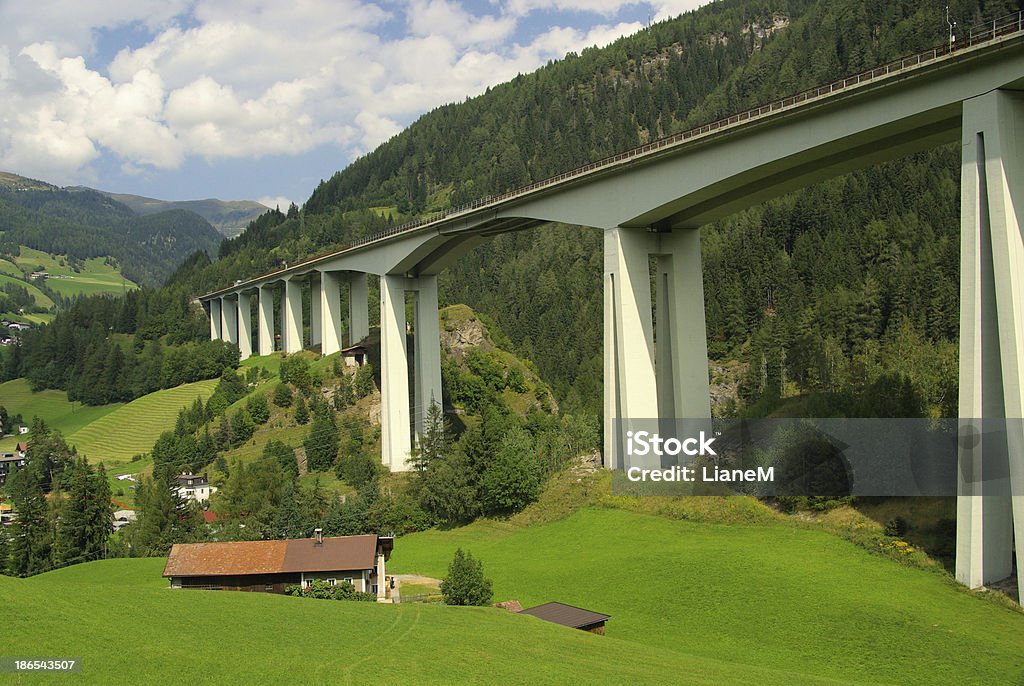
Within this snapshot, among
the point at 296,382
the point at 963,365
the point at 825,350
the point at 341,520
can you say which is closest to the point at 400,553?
the point at 341,520

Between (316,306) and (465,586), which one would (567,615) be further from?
(316,306)

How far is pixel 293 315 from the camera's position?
3381 inches

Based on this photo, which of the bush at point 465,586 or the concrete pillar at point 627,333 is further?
the concrete pillar at point 627,333

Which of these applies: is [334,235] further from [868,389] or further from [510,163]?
[868,389]

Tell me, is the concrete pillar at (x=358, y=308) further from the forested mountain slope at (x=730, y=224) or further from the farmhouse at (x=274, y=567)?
the farmhouse at (x=274, y=567)

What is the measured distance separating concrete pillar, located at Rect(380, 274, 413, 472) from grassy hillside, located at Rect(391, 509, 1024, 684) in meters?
20.3

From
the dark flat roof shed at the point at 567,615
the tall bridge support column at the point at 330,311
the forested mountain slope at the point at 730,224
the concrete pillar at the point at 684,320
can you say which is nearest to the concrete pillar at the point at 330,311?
the tall bridge support column at the point at 330,311

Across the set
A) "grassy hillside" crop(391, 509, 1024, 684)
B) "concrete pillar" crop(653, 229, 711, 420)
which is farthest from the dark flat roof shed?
"concrete pillar" crop(653, 229, 711, 420)

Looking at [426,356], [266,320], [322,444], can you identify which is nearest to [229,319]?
[266,320]

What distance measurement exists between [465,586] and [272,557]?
8.01 meters

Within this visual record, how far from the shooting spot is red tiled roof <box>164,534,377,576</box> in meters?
31.2

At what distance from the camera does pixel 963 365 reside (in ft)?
81.6

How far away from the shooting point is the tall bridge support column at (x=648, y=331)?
39344 mm

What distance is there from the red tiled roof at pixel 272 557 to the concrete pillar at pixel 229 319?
261 ft
